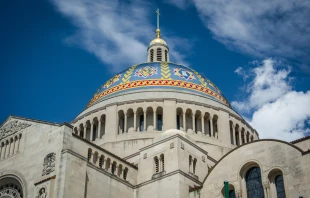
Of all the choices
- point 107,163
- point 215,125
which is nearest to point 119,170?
point 107,163

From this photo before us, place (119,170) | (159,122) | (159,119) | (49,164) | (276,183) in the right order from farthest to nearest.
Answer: (159,119) → (159,122) → (119,170) → (49,164) → (276,183)

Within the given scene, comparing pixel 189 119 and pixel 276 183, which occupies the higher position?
pixel 189 119

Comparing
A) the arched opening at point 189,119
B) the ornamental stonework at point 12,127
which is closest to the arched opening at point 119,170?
the ornamental stonework at point 12,127

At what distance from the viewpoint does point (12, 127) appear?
109 ft

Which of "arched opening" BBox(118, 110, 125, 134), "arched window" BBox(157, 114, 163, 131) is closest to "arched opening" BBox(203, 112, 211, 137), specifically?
"arched window" BBox(157, 114, 163, 131)

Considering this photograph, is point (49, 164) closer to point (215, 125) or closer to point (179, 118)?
point (179, 118)

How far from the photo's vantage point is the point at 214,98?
42781mm

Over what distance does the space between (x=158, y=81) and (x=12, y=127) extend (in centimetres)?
1353

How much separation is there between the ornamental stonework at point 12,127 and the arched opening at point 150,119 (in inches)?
399

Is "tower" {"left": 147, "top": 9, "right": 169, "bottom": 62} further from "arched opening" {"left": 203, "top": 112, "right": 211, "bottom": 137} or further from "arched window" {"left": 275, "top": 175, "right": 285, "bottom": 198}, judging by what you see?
"arched window" {"left": 275, "top": 175, "right": 285, "bottom": 198}

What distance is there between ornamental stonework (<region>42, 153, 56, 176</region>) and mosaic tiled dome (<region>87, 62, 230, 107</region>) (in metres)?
14.1

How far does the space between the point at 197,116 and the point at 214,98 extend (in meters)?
3.04

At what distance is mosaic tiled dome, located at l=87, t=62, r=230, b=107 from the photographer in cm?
4222

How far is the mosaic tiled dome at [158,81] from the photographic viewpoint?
139ft
